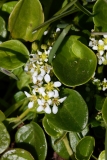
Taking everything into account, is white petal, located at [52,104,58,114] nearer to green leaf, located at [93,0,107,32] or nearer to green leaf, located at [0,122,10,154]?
green leaf, located at [0,122,10,154]

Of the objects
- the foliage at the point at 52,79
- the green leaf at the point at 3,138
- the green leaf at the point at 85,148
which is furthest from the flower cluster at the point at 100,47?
the green leaf at the point at 3,138

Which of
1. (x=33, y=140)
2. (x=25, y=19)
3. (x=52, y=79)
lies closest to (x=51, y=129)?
(x=33, y=140)

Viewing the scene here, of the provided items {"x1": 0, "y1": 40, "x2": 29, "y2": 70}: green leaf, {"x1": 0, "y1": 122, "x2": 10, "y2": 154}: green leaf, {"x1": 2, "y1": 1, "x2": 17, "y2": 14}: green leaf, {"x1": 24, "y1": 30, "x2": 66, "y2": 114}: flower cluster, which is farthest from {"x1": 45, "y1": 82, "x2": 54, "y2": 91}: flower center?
{"x1": 2, "y1": 1, "x2": 17, "y2": 14}: green leaf

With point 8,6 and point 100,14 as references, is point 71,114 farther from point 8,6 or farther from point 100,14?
point 8,6

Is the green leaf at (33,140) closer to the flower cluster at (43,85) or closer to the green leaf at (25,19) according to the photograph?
the flower cluster at (43,85)

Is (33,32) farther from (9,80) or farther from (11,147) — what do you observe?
(11,147)

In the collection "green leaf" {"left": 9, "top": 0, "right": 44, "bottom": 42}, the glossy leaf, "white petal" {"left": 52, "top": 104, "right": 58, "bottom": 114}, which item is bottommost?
the glossy leaf
